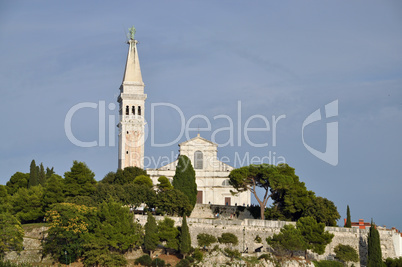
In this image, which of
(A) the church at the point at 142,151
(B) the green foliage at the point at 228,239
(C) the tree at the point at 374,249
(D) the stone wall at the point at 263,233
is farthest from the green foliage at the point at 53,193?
(C) the tree at the point at 374,249

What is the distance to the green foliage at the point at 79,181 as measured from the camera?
72250 millimetres

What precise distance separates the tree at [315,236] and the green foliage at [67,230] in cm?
1736

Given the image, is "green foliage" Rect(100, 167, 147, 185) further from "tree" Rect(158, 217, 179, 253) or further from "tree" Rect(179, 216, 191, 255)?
"tree" Rect(179, 216, 191, 255)

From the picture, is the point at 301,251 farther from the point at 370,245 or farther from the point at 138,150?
the point at 138,150

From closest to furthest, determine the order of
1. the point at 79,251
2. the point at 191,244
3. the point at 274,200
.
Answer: the point at 79,251 < the point at 191,244 < the point at 274,200

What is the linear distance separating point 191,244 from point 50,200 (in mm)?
12946

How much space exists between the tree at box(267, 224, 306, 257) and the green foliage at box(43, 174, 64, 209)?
61.1 feet

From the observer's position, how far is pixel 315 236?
6650 cm

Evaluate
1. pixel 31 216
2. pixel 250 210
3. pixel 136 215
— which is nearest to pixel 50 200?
pixel 31 216

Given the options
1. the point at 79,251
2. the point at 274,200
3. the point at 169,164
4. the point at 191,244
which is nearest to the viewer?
the point at 79,251

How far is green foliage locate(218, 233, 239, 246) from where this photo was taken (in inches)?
2680

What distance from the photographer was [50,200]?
7056cm

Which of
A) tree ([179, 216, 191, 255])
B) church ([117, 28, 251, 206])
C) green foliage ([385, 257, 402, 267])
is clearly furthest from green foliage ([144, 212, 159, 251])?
church ([117, 28, 251, 206])

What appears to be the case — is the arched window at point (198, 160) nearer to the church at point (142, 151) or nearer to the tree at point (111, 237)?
the church at point (142, 151)
